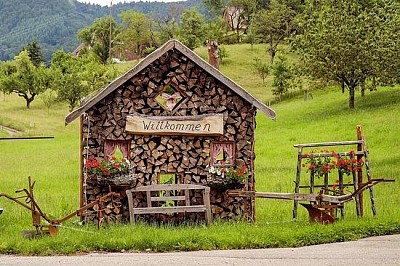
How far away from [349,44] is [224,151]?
29704mm

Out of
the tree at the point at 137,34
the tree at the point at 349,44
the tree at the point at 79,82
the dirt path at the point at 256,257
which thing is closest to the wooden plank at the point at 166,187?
the dirt path at the point at 256,257

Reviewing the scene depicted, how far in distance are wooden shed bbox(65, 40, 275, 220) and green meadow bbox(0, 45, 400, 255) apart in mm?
1025

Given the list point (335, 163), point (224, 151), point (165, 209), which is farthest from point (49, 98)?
point (335, 163)

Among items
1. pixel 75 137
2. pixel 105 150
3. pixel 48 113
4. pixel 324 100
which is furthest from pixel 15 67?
pixel 105 150

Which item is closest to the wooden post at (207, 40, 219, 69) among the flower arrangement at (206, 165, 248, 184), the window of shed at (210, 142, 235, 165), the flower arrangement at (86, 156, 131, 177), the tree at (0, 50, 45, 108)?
the window of shed at (210, 142, 235, 165)

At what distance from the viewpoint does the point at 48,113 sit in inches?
2554

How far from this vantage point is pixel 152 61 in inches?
632

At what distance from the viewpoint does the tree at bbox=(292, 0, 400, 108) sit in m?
42.5

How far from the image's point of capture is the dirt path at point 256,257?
11336 mm

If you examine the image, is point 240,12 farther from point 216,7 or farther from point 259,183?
point 259,183

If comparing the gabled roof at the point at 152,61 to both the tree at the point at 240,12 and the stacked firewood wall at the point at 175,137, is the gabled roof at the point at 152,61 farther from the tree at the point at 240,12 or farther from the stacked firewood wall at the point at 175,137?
the tree at the point at 240,12

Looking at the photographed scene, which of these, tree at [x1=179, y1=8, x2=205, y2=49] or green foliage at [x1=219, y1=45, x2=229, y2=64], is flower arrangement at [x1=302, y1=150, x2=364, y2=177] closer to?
green foliage at [x1=219, y1=45, x2=229, y2=64]

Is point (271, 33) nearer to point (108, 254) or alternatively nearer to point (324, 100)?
point (324, 100)

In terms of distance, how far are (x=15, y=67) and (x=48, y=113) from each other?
52.2 ft
